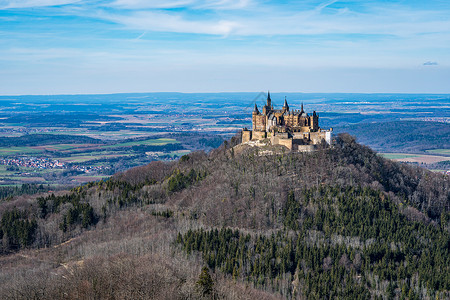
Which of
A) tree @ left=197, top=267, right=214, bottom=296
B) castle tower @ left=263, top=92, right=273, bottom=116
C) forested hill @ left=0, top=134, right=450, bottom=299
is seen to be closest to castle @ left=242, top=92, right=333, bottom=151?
castle tower @ left=263, top=92, right=273, bottom=116

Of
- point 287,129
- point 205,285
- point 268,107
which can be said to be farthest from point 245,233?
point 268,107

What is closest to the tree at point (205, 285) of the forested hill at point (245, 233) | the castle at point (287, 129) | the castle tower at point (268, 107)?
the forested hill at point (245, 233)

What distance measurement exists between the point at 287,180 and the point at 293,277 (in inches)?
1111

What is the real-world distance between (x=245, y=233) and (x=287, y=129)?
33850 mm

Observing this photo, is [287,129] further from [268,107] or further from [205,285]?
[205,285]

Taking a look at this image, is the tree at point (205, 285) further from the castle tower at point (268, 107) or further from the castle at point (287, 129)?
the castle tower at point (268, 107)

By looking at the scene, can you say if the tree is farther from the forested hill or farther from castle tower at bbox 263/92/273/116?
castle tower at bbox 263/92/273/116

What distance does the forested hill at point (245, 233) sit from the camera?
60.2 meters

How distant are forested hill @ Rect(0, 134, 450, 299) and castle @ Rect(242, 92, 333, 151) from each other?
2761mm

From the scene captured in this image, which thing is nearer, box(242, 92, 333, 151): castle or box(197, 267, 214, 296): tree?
box(197, 267, 214, 296): tree

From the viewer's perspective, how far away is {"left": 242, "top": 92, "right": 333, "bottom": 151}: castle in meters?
109

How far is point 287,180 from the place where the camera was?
10062cm

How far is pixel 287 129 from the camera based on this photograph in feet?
375

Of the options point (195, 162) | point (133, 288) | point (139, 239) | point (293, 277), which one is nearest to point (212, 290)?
point (133, 288)
